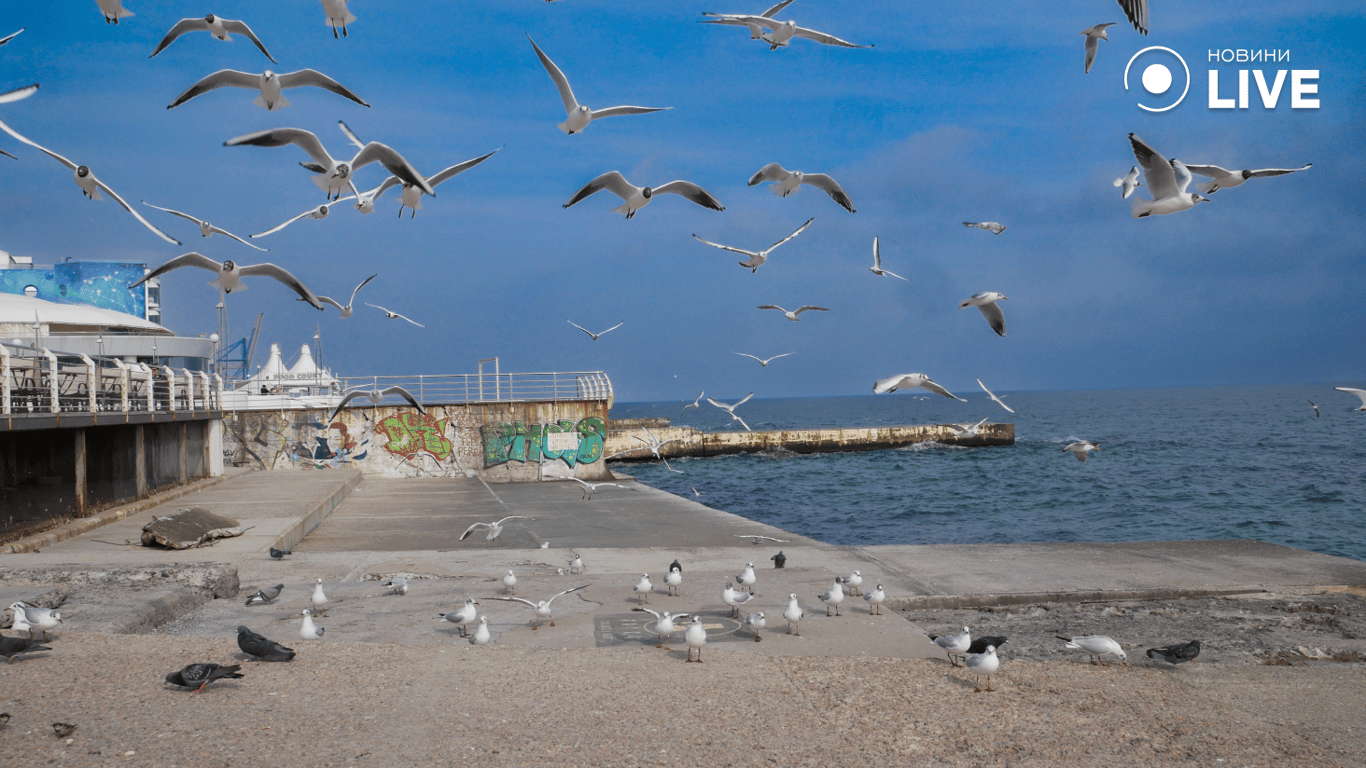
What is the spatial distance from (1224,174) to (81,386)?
19307 millimetres

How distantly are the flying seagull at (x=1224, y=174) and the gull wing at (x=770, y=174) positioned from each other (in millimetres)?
3748

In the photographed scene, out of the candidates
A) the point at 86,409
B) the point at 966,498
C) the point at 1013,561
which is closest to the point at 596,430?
the point at 966,498

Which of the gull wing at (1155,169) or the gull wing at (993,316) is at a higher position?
the gull wing at (1155,169)

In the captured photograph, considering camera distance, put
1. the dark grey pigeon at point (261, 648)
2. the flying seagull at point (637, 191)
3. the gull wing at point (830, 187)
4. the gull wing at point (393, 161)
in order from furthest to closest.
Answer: the gull wing at point (830, 187)
the flying seagull at point (637, 191)
the gull wing at point (393, 161)
the dark grey pigeon at point (261, 648)

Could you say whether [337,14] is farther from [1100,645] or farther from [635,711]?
[1100,645]

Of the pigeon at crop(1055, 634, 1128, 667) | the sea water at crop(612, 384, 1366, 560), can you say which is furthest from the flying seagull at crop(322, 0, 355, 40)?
the sea water at crop(612, 384, 1366, 560)

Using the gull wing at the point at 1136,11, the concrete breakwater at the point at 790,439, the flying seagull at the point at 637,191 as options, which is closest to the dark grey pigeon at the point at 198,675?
the flying seagull at the point at 637,191

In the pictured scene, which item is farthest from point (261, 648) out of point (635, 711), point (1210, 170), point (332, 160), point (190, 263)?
point (1210, 170)

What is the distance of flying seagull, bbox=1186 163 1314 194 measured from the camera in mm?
7738

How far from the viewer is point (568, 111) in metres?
8.39

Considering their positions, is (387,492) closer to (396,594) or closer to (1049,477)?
(396,594)

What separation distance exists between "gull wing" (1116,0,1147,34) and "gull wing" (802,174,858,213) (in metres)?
4.38

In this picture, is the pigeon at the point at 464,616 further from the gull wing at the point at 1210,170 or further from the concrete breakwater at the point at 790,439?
the concrete breakwater at the point at 790,439

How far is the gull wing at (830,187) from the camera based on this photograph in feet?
32.1
